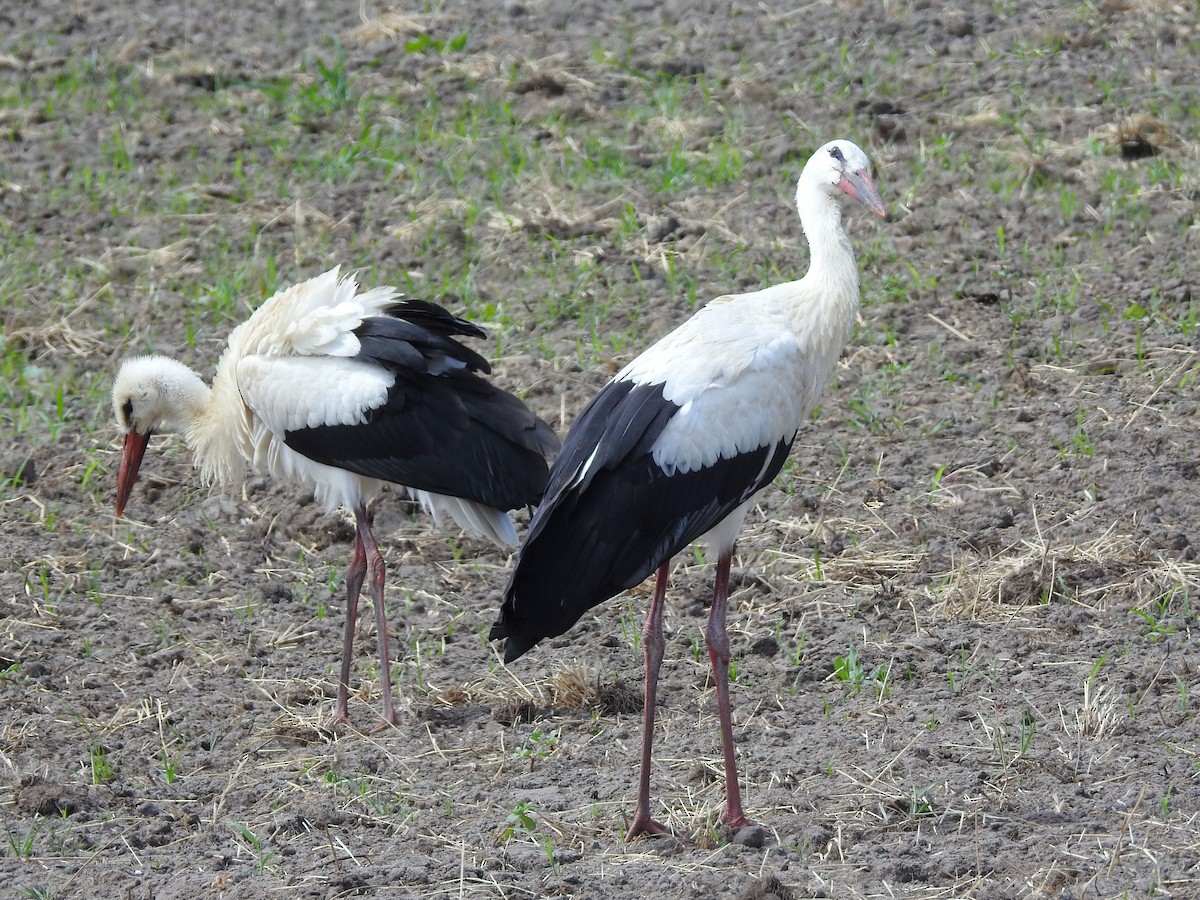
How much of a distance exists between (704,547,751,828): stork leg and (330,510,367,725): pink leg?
1.52m

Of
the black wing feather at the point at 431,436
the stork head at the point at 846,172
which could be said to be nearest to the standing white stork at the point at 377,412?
the black wing feather at the point at 431,436

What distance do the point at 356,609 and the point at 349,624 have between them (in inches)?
5.2

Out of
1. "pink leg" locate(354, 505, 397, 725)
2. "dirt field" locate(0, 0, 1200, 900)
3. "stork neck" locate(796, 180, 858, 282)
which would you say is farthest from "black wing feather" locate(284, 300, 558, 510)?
"stork neck" locate(796, 180, 858, 282)

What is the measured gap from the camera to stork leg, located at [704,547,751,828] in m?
4.66

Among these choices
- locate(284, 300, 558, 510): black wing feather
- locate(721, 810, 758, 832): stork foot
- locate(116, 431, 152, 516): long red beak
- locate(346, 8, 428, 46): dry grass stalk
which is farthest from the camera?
locate(346, 8, 428, 46): dry grass stalk

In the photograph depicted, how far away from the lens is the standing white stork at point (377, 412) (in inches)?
241

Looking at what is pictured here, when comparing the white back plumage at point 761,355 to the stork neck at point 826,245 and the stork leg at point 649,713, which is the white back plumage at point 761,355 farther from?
the stork leg at point 649,713

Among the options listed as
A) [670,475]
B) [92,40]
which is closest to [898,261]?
[670,475]

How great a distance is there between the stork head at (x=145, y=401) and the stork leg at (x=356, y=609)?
107 centimetres

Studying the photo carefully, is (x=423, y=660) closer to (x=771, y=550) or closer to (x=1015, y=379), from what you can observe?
(x=771, y=550)

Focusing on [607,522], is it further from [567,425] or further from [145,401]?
[145,401]

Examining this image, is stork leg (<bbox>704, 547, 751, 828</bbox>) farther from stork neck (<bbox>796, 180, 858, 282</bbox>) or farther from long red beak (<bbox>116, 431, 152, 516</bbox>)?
long red beak (<bbox>116, 431, 152, 516</bbox>)

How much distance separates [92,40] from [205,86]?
4.33 ft

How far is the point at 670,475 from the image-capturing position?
4.79m
